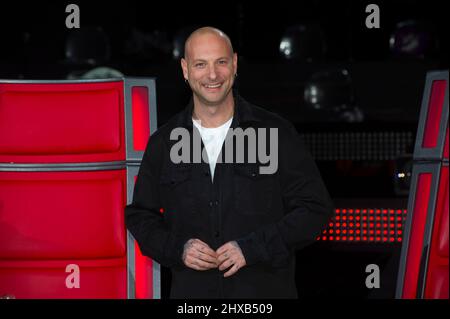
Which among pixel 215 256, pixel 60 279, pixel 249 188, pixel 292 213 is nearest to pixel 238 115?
pixel 249 188

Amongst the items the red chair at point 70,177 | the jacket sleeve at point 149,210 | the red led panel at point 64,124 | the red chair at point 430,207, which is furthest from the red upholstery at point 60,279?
the red chair at point 430,207

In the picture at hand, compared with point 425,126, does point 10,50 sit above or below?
above

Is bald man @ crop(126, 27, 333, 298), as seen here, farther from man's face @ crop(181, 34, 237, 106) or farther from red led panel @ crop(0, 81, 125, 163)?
red led panel @ crop(0, 81, 125, 163)

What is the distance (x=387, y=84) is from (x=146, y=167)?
12426 mm

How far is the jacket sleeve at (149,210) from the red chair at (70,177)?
40 centimetres

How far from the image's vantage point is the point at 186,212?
266 cm

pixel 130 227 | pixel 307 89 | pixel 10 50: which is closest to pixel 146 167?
pixel 130 227

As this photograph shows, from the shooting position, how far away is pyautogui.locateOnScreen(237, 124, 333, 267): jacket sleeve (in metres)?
2.54

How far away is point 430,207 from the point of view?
275 cm

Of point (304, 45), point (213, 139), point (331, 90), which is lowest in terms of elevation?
point (213, 139)

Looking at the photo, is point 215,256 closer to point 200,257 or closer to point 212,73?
point 200,257

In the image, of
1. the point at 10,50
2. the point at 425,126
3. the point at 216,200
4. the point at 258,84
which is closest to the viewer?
the point at 216,200

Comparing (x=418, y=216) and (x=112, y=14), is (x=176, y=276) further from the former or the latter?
(x=112, y=14)

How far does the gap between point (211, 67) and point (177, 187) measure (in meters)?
0.39
